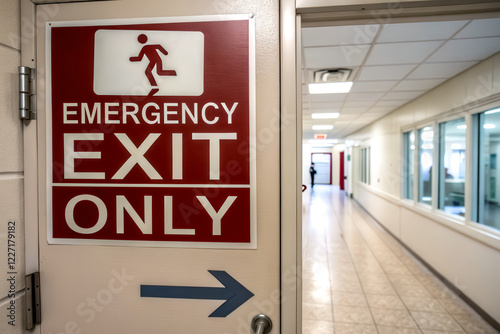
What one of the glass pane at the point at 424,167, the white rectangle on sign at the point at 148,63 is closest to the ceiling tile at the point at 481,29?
the white rectangle on sign at the point at 148,63

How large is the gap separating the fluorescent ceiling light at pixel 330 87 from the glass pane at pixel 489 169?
68.0 inches

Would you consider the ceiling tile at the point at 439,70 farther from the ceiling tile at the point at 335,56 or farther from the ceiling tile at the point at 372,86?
the ceiling tile at the point at 335,56

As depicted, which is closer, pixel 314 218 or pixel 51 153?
pixel 51 153

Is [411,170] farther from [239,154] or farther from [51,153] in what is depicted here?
[51,153]

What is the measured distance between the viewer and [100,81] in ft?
3.35

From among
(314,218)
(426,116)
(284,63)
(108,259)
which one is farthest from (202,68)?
(314,218)

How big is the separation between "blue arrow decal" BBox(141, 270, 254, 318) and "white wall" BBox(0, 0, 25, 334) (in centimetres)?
52

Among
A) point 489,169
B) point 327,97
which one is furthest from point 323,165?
point 489,169

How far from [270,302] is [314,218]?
7572 millimetres

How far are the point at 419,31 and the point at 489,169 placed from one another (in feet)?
6.75

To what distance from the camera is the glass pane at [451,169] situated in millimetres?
3966

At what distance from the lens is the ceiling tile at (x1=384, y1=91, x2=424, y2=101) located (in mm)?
4629

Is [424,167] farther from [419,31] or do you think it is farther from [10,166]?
[10,166]

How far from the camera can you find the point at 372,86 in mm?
4191
